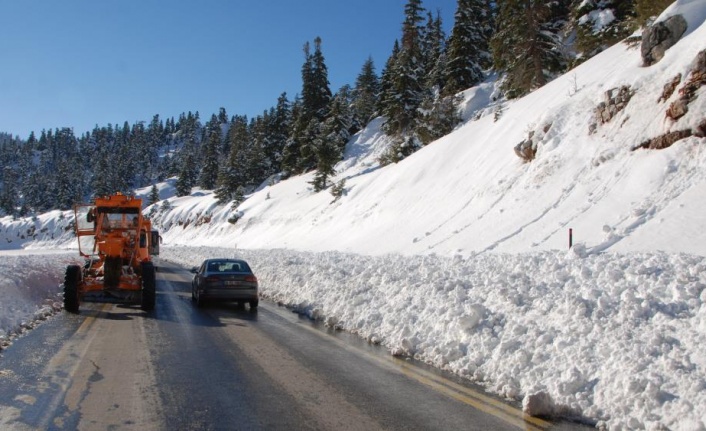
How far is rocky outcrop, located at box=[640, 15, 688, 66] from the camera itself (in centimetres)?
2069

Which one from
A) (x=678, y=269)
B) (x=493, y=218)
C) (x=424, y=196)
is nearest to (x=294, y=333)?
(x=678, y=269)

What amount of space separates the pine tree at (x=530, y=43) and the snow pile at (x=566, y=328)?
92.6ft

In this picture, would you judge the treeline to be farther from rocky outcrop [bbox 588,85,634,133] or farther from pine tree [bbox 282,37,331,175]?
rocky outcrop [bbox 588,85,634,133]

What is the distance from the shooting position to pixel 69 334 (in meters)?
9.88

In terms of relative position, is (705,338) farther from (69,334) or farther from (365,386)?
(69,334)

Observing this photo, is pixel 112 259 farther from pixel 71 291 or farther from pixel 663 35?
pixel 663 35

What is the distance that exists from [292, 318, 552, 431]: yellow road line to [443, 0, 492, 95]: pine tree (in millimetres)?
46934

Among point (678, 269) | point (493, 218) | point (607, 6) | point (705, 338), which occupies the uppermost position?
point (607, 6)

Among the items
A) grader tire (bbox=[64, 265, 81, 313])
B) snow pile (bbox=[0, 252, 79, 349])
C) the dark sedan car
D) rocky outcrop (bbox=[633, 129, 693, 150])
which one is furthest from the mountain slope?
snow pile (bbox=[0, 252, 79, 349])

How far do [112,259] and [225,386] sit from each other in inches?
344

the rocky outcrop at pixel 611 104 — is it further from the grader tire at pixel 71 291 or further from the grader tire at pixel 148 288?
the grader tire at pixel 71 291

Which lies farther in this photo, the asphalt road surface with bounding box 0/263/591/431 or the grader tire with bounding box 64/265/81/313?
the grader tire with bounding box 64/265/81/313

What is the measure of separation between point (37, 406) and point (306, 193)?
52.5 meters

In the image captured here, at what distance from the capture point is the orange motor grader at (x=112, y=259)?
13.0 m
